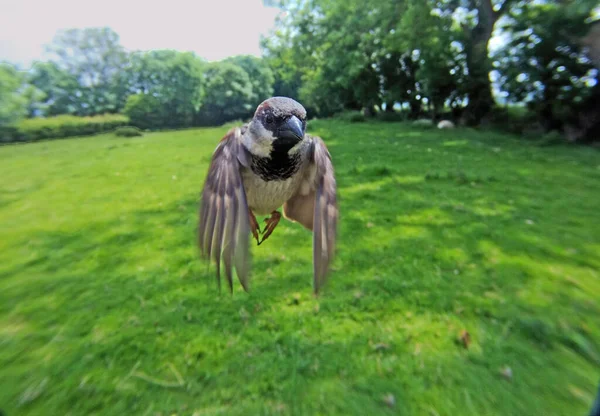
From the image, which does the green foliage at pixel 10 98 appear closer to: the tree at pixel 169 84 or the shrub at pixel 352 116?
the tree at pixel 169 84

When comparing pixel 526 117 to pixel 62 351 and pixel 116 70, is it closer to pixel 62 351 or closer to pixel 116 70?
pixel 116 70

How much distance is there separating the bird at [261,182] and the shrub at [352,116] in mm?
760

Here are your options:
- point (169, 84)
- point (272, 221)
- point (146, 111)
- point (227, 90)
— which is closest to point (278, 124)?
point (272, 221)

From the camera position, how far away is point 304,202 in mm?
1146

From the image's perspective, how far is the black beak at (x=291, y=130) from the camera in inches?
31.4

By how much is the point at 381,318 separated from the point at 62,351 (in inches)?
108

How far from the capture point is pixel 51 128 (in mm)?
5031

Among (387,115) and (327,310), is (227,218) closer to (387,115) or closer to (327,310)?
(387,115)

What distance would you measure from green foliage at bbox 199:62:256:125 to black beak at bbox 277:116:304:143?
1.13 ft

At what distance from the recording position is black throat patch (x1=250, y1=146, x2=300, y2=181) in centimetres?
87

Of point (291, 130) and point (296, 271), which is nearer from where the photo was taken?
point (291, 130)

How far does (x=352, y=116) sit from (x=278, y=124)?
1088 millimetres

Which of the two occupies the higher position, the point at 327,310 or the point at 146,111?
the point at 146,111

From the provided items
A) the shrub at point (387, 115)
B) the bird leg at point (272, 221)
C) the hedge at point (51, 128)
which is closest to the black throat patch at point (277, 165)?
the bird leg at point (272, 221)
